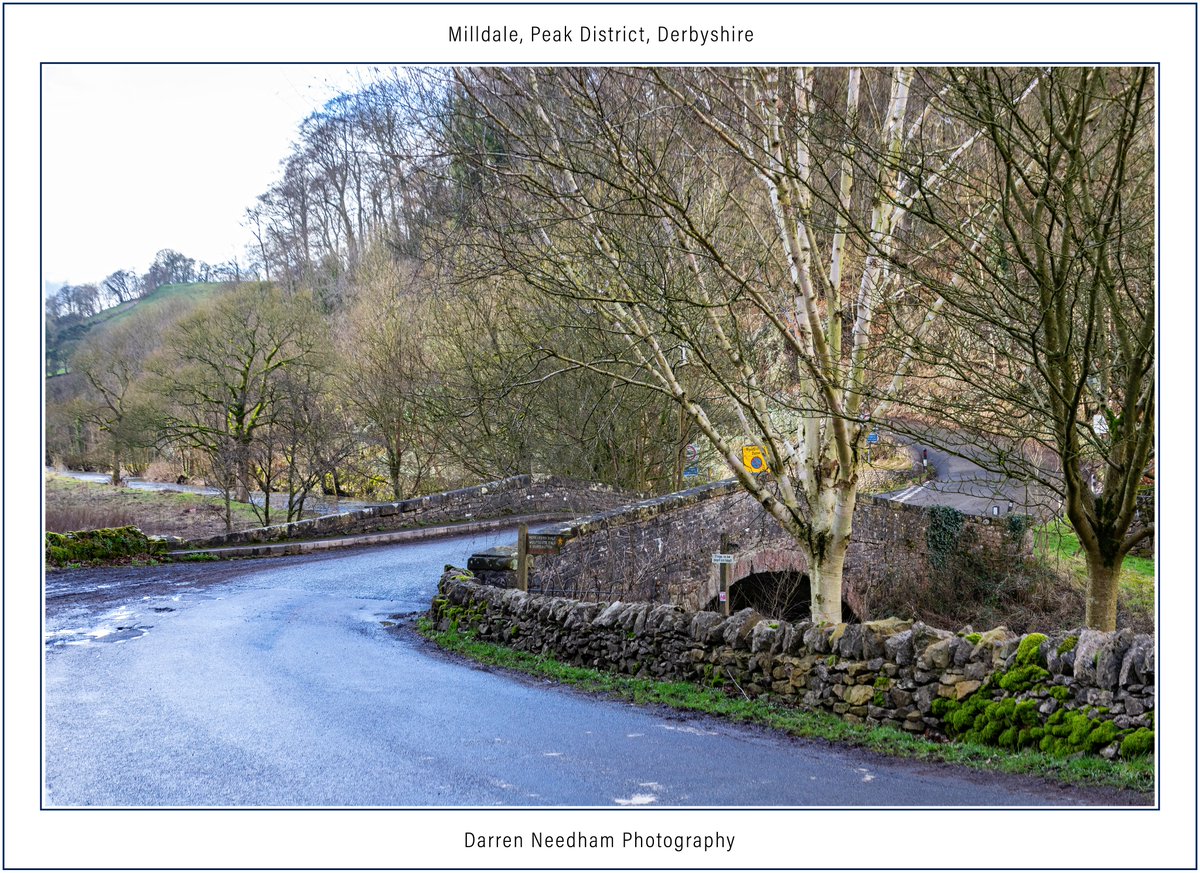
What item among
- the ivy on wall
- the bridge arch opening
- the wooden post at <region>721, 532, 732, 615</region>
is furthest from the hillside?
the ivy on wall

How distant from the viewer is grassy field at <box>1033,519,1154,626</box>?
66.5ft

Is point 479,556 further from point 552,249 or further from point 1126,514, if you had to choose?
point 1126,514

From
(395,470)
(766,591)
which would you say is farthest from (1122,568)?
(395,470)

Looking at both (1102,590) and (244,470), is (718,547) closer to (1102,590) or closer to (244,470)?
(1102,590)

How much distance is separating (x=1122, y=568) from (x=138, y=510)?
2485 centimetres

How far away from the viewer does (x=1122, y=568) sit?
74.2ft

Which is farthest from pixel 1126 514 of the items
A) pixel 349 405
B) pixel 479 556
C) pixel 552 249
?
pixel 349 405

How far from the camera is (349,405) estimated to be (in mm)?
27766

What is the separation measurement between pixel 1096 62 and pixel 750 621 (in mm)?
5486

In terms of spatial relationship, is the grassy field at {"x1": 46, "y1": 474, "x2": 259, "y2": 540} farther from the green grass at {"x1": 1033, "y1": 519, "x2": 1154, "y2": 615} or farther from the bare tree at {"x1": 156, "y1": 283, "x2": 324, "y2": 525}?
the green grass at {"x1": 1033, "y1": 519, "x2": 1154, "y2": 615}

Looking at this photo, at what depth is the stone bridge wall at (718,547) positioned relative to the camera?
14125 mm

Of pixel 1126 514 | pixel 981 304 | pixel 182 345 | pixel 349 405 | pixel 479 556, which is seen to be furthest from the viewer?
pixel 349 405

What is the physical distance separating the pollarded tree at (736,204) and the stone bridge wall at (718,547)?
3.83 m

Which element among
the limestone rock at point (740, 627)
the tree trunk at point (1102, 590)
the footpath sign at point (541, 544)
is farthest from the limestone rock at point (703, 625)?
the footpath sign at point (541, 544)
